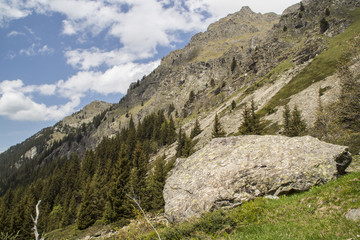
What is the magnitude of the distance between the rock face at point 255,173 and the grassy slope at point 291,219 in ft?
4.45

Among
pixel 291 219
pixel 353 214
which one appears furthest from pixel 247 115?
pixel 353 214

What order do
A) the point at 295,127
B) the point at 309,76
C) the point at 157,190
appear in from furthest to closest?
the point at 309,76 → the point at 295,127 → the point at 157,190

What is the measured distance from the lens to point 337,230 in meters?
7.51

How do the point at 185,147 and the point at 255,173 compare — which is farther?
the point at 185,147

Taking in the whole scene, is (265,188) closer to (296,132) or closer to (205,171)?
(205,171)

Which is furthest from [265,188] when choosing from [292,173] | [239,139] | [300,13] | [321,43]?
→ [300,13]

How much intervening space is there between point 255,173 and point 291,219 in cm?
471

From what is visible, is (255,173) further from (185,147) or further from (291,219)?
(185,147)

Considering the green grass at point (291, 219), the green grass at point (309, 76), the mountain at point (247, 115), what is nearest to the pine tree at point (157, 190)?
the mountain at point (247, 115)

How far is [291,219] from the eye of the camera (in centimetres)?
959

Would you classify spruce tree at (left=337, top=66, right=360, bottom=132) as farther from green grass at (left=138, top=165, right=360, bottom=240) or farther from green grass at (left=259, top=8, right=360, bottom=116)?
green grass at (left=259, top=8, right=360, bottom=116)

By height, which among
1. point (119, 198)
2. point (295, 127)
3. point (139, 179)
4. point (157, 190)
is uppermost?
point (139, 179)

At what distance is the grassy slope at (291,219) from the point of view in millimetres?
7960

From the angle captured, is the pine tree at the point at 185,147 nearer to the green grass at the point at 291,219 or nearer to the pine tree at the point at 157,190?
the pine tree at the point at 157,190
